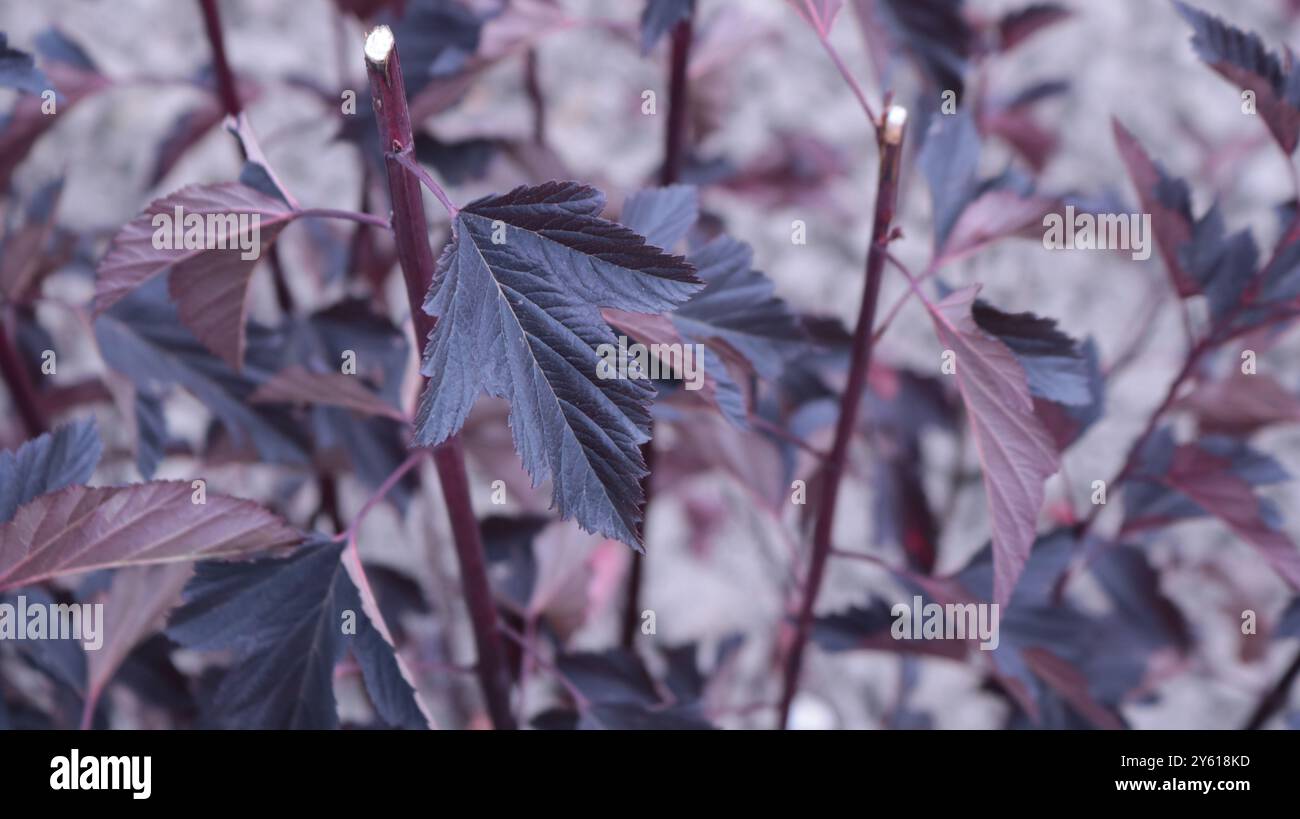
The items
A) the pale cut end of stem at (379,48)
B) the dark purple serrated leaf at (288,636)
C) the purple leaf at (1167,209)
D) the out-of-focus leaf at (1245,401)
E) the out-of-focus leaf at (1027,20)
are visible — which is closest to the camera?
the pale cut end of stem at (379,48)

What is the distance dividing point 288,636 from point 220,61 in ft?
1.52

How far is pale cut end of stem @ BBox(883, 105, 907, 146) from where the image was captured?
521mm

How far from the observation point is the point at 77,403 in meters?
Result: 0.88

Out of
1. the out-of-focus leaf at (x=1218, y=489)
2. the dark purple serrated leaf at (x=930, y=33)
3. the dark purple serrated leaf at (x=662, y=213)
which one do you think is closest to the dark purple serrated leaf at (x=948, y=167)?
the dark purple serrated leaf at (x=930, y=33)

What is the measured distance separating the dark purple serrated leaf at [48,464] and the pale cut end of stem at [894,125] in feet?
1.53

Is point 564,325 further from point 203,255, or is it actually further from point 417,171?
point 203,255

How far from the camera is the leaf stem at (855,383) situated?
0.53m

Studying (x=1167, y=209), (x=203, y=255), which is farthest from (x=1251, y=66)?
(x=203, y=255)

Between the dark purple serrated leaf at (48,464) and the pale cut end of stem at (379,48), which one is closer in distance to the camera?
the pale cut end of stem at (379,48)

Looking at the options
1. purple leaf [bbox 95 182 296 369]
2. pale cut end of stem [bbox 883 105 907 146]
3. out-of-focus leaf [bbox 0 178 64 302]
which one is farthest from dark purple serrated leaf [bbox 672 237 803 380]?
out-of-focus leaf [bbox 0 178 64 302]

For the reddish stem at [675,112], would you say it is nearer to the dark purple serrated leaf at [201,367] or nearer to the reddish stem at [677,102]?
the reddish stem at [677,102]

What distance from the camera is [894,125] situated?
1.72ft
